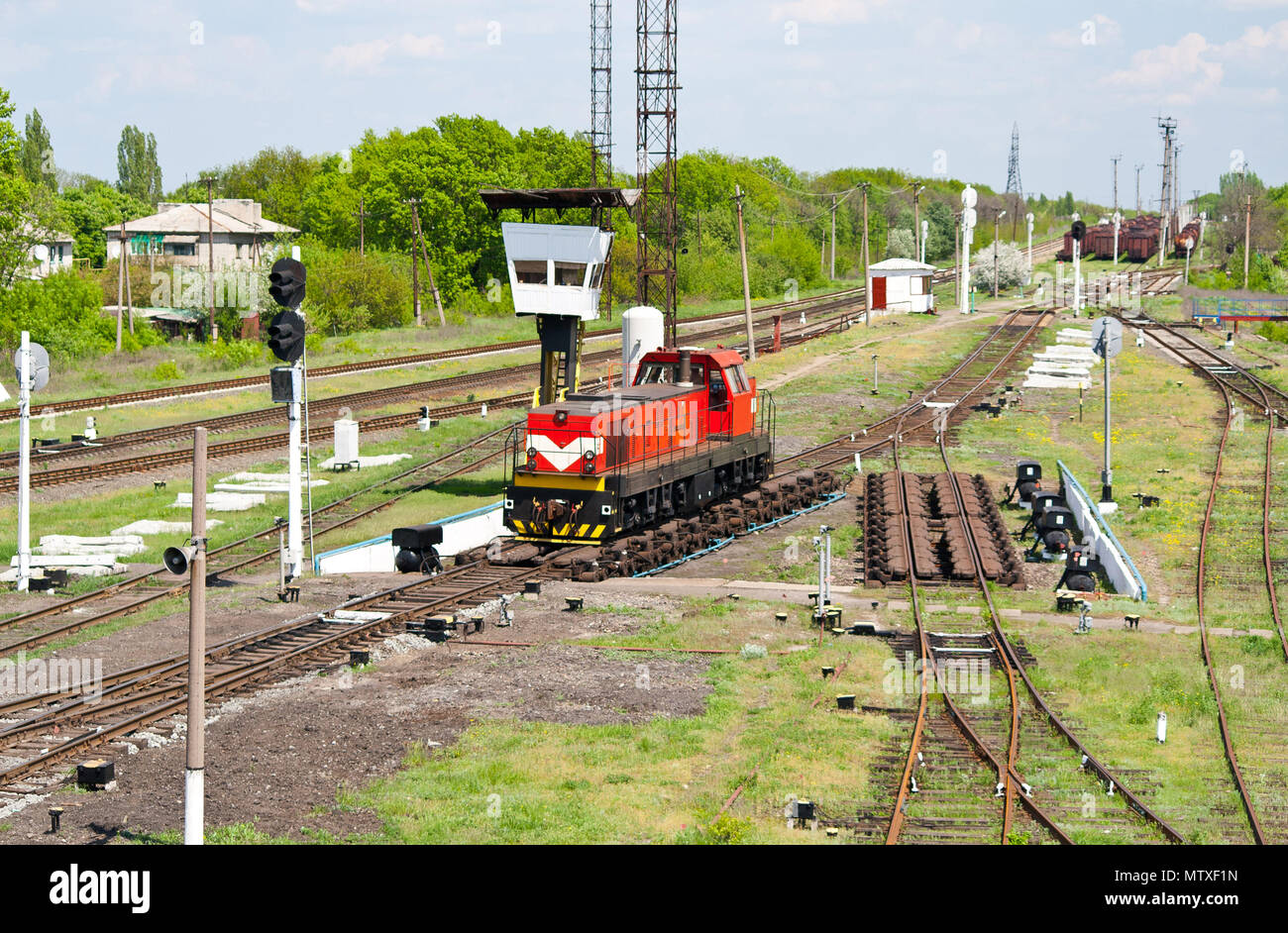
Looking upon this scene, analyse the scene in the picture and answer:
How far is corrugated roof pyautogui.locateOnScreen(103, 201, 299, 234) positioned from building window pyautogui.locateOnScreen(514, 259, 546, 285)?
8141cm

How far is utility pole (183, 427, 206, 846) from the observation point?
37.4 feet

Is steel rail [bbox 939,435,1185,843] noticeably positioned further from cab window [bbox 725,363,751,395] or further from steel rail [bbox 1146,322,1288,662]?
cab window [bbox 725,363,751,395]

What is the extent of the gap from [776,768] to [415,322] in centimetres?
7988

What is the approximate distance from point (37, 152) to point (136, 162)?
2757 centimetres

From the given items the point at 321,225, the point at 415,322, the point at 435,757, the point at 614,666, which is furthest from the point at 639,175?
the point at 321,225

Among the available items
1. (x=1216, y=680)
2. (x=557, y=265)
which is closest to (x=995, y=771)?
(x=1216, y=680)

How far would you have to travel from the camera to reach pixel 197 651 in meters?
11.6

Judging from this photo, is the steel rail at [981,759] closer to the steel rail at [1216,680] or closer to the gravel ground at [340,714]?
the steel rail at [1216,680]

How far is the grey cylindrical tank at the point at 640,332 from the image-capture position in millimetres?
48938

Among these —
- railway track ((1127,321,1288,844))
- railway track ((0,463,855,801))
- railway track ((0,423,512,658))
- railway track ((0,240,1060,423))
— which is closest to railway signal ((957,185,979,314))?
A: railway track ((0,240,1060,423))

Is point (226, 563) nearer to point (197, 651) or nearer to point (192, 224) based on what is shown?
point (197, 651)

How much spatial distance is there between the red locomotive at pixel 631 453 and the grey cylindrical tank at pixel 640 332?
605 inches
